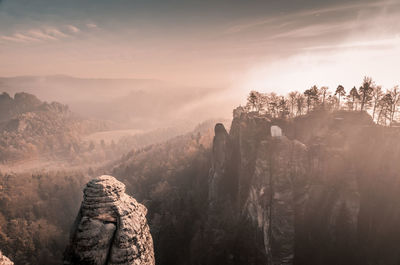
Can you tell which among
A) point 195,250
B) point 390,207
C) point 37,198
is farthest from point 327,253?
point 37,198

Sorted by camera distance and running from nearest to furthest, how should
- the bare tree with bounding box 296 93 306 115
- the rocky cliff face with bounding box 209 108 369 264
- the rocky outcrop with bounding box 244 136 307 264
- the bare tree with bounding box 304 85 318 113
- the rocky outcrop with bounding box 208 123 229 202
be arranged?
the rocky outcrop with bounding box 244 136 307 264, the rocky cliff face with bounding box 209 108 369 264, the bare tree with bounding box 304 85 318 113, the rocky outcrop with bounding box 208 123 229 202, the bare tree with bounding box 296 93 306 115

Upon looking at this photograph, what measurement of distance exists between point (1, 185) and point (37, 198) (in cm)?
2569

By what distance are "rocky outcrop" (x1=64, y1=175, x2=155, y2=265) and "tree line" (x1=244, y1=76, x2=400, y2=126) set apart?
51901 mm

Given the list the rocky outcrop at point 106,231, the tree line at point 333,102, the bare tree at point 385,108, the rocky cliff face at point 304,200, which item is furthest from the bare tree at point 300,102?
the rocky outcrop at point 106,231

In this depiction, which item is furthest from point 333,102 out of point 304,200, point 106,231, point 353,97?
point 106,231

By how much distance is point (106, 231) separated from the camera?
1362 centimetres

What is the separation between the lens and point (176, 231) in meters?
65.4

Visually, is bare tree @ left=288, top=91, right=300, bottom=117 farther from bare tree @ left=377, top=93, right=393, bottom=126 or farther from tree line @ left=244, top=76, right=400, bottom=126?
bare tree @ left=377, top=93, right=393, bottom=126

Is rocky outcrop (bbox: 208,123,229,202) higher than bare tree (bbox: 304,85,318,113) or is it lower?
lower

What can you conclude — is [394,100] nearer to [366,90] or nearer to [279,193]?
[366,90]

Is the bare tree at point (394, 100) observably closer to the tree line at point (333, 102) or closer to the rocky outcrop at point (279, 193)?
Result: the tree line at point (333, 102)

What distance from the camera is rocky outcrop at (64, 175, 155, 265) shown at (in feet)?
43.6

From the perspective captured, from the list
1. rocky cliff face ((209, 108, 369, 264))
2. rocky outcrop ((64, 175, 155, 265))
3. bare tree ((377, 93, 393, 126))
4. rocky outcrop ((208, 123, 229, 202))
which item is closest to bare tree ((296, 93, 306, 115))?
rocky cliff face ((209, 108, 369, 264))

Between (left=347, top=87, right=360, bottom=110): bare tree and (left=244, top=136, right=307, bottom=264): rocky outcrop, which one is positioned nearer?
(left=244, top=136, right=307, bottom=264): rocky outcrop
